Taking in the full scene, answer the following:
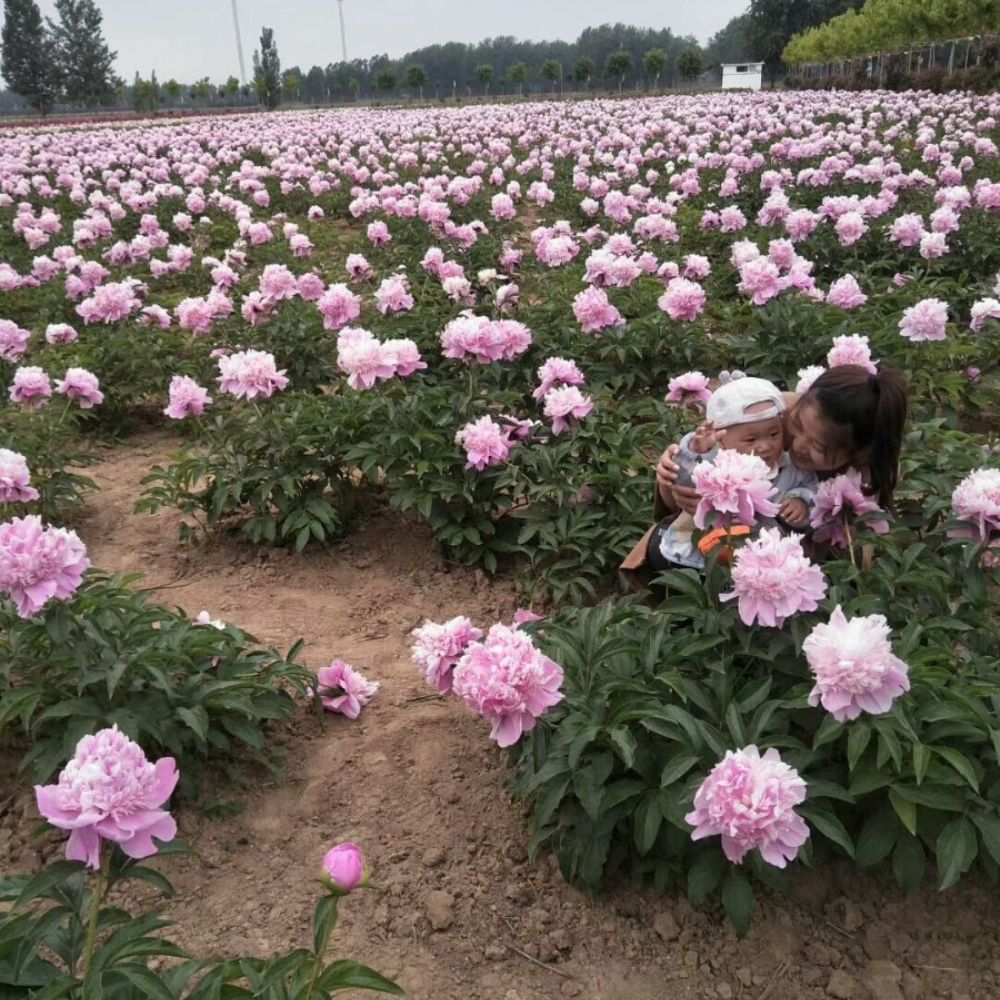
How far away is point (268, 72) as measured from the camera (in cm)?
4991

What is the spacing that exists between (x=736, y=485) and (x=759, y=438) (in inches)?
27.7

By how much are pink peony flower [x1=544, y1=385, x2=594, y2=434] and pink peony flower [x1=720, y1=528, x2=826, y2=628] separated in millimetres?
1806

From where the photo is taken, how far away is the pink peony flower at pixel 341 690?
3.12m

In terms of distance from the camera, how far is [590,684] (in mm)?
2336

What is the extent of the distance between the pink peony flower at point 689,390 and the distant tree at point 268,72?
161 feet

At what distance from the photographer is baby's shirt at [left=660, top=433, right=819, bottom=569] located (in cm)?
275

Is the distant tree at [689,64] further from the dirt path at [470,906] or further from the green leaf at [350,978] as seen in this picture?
the green leaf at [350,978]

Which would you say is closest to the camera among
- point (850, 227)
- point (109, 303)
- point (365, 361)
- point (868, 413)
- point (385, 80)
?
point (868, 413)

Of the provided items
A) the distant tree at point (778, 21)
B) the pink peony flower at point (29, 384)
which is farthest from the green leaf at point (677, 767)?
the distant tree at point (778, 21)

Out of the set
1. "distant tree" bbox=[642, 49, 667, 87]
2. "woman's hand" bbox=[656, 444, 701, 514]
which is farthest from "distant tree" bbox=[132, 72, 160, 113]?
"woman's hand" bbox=[656, 444, 701, 514]

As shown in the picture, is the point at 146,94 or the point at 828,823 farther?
the point at 146,94

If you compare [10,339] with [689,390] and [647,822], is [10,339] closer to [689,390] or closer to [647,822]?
[689,390]

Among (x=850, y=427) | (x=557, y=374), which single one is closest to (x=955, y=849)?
(x=850, y=427)

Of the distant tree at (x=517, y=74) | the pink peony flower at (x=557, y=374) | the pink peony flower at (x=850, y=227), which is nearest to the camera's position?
the pink peony flower at (x=557, y=374)
